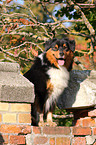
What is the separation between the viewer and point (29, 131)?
3121 mm

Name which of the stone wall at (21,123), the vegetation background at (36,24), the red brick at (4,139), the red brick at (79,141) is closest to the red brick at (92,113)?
the stone wall at (21,123)

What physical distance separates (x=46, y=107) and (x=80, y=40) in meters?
14.1

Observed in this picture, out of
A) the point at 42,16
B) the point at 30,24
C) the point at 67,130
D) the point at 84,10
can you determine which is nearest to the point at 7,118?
the point at 67,130

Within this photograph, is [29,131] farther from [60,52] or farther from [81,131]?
[60,52]

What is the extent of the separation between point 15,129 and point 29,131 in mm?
194

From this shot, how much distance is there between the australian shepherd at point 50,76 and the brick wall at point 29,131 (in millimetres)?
917

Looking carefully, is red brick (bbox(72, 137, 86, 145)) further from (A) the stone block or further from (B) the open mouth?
(B) the open mouth

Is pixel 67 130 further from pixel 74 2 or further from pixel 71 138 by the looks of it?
pixel 74 2

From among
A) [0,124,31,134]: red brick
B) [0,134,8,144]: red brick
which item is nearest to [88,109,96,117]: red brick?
[0,124,31,134]: red brick

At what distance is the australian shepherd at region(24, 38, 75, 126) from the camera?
4766 millimetres

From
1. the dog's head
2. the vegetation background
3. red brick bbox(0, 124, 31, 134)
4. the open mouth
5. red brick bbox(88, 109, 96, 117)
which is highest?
the vegetation background

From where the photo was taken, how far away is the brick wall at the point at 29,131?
2971 millimetres

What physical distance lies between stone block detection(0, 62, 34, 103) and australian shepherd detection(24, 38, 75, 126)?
162 cm

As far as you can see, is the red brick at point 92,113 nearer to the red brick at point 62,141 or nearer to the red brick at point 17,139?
the red brick at point 62,141
